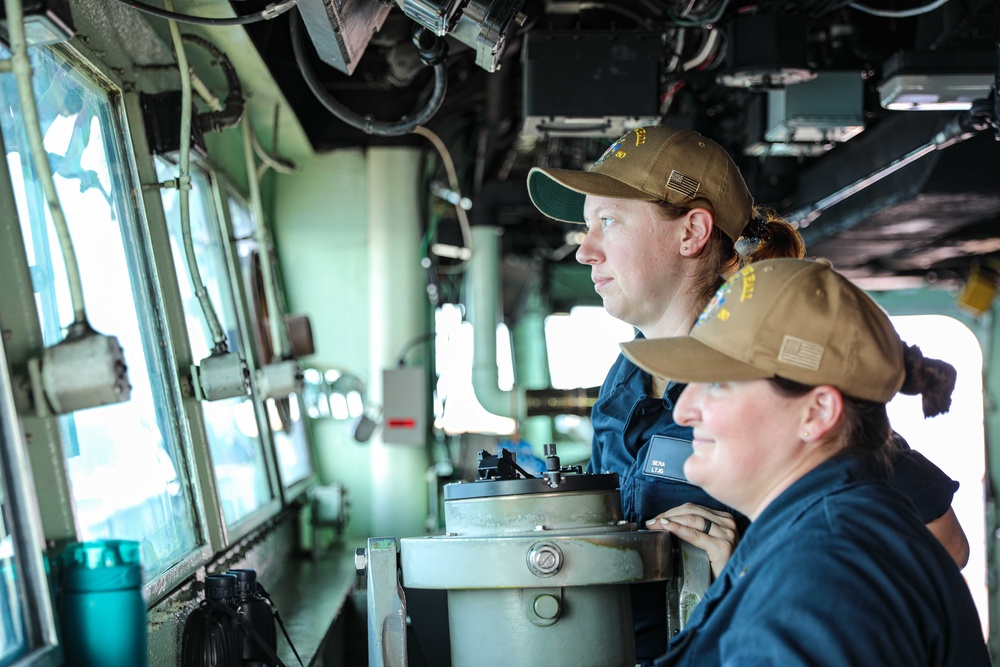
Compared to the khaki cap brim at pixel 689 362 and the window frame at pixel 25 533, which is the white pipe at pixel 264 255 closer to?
the window frame at pixel 25 533

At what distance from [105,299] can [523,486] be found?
975 millimetres

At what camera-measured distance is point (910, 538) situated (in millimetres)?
1178

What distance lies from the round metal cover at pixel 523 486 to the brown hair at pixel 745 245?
1.47 ft

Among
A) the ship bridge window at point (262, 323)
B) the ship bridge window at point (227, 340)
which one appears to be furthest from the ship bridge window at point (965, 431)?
the ship bridge window at point (227, 340)

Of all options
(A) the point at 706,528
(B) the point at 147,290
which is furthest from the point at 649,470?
(B) the point at 147,290

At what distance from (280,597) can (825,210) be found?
11.1ft

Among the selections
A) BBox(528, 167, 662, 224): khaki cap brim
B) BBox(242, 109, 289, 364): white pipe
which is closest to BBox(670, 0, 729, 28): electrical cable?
BBox(528, 167, 662, 224): khaki cap brim

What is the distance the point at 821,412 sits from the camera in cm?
129

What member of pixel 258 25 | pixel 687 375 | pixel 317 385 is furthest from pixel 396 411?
pixel 687 375

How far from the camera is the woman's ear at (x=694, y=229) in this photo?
1.90m

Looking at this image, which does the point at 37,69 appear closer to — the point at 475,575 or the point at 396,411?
the point at 475,575

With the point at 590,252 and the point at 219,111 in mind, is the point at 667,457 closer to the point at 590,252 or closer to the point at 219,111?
the point at 590,252

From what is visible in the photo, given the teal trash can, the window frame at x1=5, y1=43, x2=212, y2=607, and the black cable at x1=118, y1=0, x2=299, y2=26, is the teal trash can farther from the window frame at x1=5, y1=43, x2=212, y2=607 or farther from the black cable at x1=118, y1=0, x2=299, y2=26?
the black cable at x1=118, y1=0, x2=299, y2=26

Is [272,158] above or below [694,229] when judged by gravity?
above
